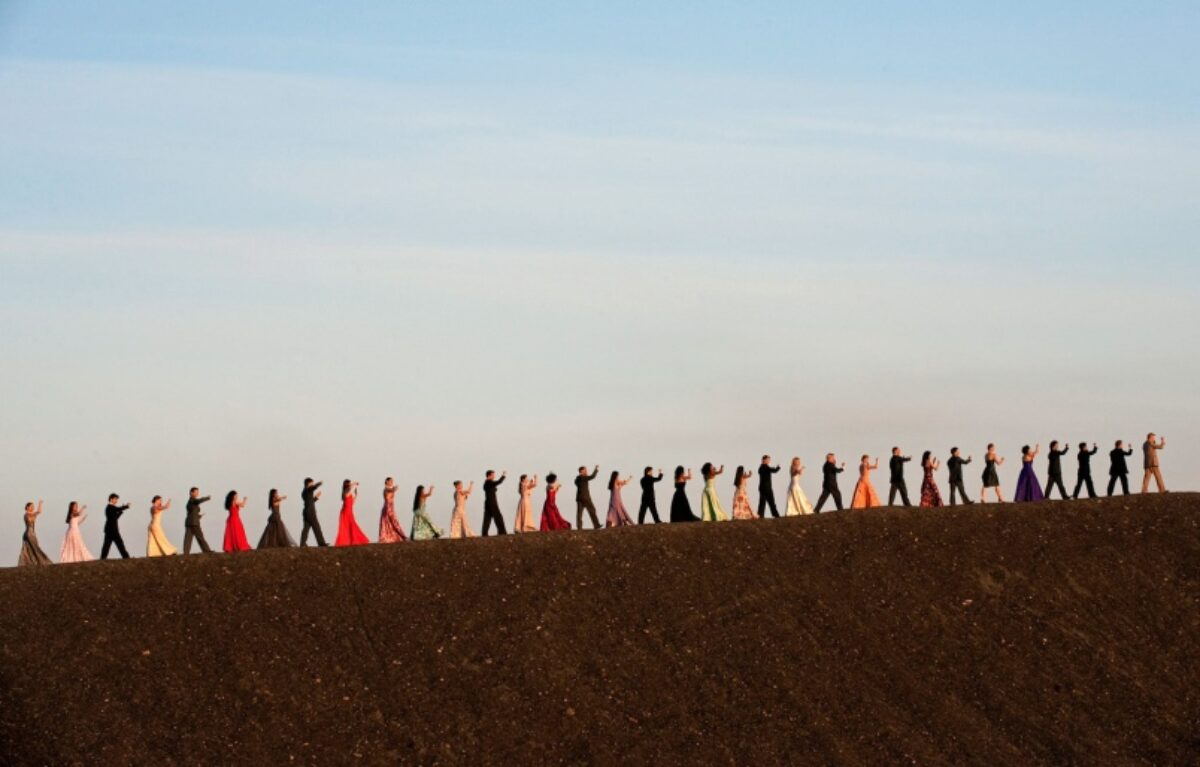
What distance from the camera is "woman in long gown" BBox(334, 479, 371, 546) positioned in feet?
160

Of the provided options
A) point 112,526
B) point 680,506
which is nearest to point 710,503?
point 680,506

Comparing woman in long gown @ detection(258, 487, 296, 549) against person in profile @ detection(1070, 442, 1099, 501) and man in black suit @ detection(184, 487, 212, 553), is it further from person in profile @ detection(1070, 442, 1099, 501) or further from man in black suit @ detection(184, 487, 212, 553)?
person in profile @ detection(1070, 442, 1099, 501)

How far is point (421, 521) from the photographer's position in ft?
163

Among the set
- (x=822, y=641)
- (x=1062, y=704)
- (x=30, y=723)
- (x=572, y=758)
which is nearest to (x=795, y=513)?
(x=822, y=641)

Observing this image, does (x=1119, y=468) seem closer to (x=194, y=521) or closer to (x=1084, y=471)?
(x=1084, y=471)

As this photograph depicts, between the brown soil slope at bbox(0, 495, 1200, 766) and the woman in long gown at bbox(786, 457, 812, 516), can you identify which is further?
the woman in long gown at bbox(786, 457, 812, 516)

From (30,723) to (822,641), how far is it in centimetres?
1784

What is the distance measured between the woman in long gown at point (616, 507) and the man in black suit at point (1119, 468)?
1375 cm

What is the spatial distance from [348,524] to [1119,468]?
854 inches

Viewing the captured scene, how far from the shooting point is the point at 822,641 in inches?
1777

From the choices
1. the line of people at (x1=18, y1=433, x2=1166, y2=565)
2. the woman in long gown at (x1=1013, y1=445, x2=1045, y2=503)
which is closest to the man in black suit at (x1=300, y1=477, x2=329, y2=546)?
the line of people at (x1=18, y1=433, x2=1166, y2=565)

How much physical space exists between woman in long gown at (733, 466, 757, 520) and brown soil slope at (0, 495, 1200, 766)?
1512 mm

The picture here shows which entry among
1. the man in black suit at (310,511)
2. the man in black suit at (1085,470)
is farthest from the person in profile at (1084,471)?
the man in black suit at (310,511)

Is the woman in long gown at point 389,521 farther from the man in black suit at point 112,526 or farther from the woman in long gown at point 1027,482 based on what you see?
the woman in long gown at point 1027,482
